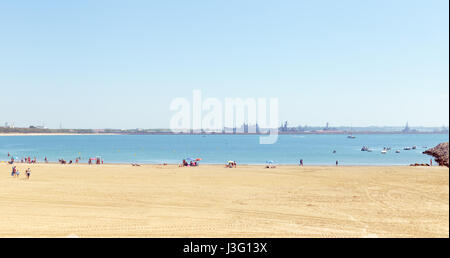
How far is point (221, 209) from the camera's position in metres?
16.6

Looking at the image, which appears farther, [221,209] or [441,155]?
[441,155]

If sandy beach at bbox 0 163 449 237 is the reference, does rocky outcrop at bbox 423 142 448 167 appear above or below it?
below

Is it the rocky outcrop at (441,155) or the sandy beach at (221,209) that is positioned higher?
the sandy beach at (221,209)

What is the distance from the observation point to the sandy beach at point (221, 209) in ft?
42.2

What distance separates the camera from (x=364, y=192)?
21.8 meters

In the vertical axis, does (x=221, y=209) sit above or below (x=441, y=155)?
above

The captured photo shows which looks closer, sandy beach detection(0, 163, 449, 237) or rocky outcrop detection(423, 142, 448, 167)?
sandy beach detection(0, 163, 449, 237)

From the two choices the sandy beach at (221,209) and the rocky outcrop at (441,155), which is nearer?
the sandy beach at (221,209)

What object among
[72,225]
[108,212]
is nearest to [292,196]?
[108,212]

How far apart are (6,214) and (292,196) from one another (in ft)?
48.8

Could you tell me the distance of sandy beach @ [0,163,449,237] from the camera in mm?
12852
